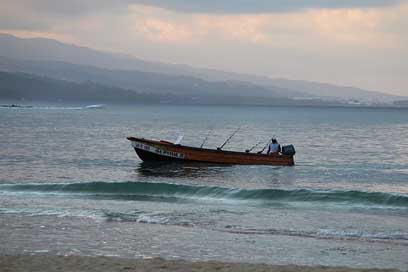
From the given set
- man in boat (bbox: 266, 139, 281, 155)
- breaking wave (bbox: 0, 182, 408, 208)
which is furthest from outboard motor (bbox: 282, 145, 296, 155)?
breaking wave (bbox: 0, 182, 408, 208)

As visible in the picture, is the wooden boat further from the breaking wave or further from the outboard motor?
the breaking wave

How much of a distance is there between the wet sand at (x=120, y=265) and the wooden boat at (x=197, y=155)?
20960mm

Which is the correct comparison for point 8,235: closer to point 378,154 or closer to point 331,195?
point 331,195

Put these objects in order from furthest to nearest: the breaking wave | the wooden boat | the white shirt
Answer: the white shirt < the wooden boat < the breaking wave

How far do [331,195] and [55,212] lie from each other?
1035 cm

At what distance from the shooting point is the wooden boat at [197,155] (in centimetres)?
3262

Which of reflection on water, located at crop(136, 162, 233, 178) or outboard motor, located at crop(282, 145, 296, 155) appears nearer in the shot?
reflection on water, located at crop(136, 162, 233, 178)

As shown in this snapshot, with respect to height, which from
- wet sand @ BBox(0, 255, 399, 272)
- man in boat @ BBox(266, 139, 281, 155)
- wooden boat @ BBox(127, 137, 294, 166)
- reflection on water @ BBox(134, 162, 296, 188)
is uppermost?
man in boat @ BBox(266, 139, 281, 155)

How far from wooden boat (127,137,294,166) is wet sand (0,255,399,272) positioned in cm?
2096

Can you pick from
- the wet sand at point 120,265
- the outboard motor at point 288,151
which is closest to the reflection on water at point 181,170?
the outboard motor at point 288,151

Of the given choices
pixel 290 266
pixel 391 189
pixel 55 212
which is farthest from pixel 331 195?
pixel 290 266

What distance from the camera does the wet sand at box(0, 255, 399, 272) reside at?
10.7m

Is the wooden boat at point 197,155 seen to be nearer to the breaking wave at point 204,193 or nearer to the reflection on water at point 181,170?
the reflection on water at point 181,170

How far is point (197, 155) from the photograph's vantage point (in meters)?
32.7
